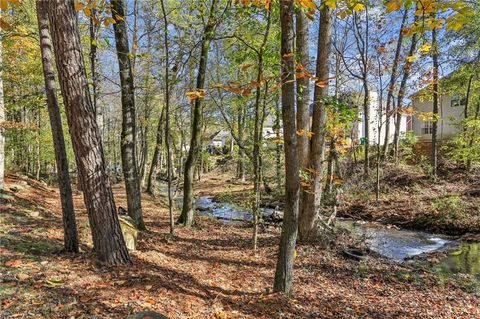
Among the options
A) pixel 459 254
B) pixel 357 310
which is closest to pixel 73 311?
pixel 357 310

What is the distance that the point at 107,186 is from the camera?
15.9ft

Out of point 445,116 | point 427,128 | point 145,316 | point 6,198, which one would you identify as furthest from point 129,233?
point 427,128

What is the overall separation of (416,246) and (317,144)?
234 inches

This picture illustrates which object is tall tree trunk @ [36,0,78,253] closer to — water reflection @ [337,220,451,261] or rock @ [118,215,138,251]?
rock @ [118,215,138,251]

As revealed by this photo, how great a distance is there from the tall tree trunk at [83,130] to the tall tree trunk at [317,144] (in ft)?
14.8

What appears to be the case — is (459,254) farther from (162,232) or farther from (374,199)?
(162,232)

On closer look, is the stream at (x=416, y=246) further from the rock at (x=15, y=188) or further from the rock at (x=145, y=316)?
the rock at (x=15, y=188)

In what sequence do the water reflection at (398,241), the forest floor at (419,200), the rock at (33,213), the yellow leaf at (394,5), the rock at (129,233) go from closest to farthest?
the yellow leaf at (394,5)
the rock at (129,233)
the rock at (33,213)
the water reflection at (398,241)
the forest floor at (419,200)

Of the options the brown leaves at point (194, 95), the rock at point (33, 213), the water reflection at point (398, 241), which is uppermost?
the brown leaves at point (194, 95)

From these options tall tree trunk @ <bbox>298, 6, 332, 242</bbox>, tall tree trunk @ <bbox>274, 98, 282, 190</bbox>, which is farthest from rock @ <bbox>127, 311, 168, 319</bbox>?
tall tree trunk @ <bbox>298, 6, 332, 242</bbox>

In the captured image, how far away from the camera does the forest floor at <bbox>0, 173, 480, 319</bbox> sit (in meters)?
3.84

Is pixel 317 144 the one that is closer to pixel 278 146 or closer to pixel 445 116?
pixel 278 146

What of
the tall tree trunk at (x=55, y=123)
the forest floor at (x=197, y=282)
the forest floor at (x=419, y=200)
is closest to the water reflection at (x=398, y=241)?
the forest floor at (x=419, y=200)

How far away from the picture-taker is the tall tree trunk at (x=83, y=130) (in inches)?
172
